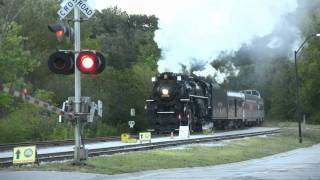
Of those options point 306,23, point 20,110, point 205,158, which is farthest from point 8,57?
point 306,23

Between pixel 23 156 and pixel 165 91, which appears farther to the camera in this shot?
pixel 165 91

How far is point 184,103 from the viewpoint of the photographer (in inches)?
1816

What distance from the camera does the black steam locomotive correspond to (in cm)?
4619

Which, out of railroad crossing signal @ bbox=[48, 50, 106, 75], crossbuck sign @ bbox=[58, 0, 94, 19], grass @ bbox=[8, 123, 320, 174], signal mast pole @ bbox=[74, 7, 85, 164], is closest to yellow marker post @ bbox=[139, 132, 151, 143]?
grass @ bbox=[8, 123, 320, 174]

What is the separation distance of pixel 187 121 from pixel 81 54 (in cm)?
2783

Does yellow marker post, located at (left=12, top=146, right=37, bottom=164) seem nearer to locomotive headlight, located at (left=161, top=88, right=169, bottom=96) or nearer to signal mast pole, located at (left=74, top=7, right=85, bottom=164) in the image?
signal mast pole, located at (left=74, top=7, right=85, bottom=164)

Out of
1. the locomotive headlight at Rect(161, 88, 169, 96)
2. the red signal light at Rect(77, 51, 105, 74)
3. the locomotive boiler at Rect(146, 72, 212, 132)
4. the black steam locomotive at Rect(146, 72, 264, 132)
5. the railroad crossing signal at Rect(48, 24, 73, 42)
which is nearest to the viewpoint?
the railroad crossing signal at Rect(48, 24, 73, 42)

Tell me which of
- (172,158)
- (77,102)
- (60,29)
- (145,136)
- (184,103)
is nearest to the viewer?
(60,29)

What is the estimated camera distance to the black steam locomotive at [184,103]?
4619 centimetres

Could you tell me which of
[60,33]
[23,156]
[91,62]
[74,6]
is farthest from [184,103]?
[60,33]

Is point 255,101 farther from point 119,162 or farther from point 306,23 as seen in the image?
point 119,162

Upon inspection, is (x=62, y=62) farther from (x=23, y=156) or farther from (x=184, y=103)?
(x=184, y=103)

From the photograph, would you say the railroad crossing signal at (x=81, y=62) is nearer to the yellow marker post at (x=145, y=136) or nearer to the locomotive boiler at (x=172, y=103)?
the yellow marker post at (x=145, y=136)

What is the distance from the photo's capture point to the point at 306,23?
8450 cm
